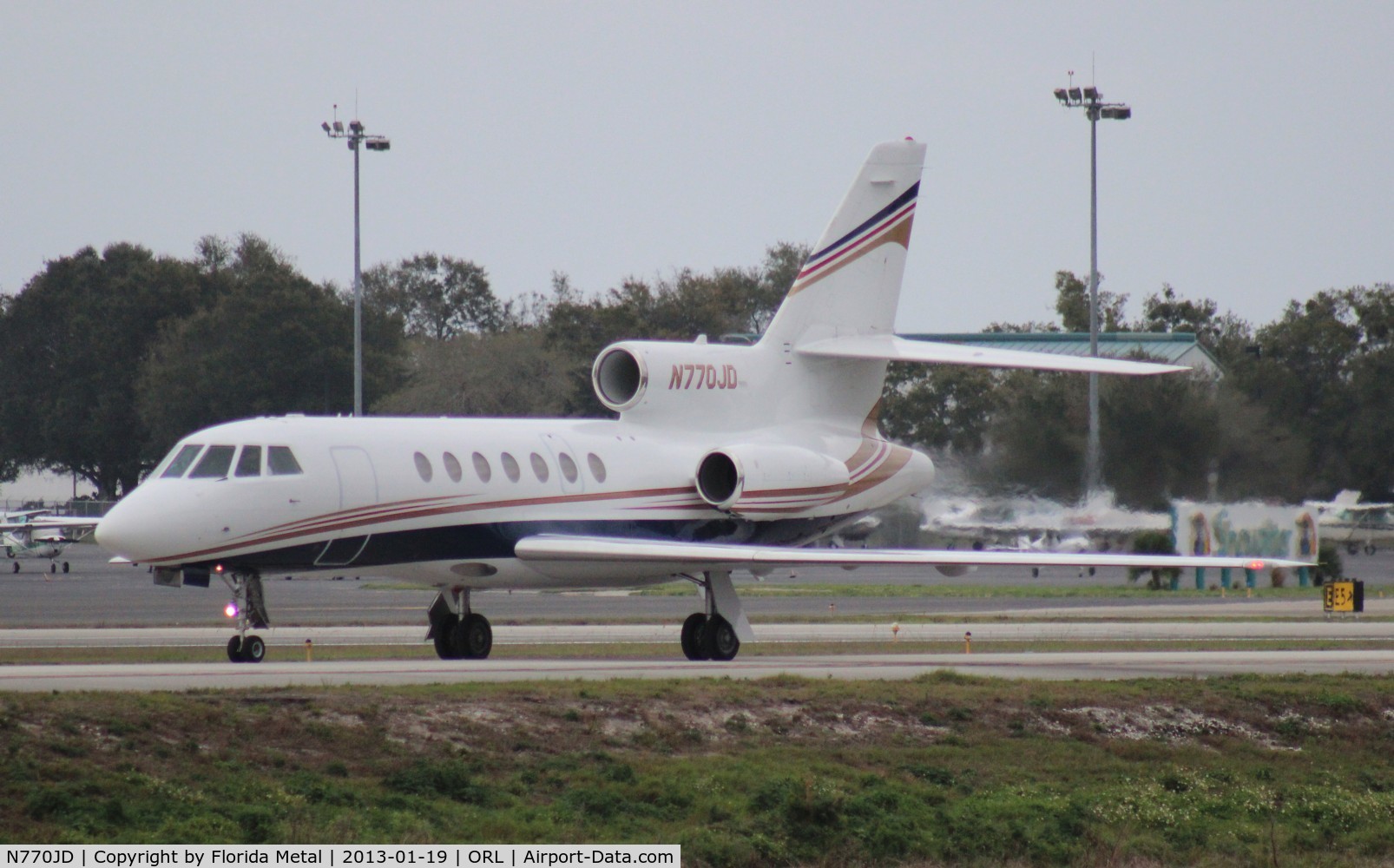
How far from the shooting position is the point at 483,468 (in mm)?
24266

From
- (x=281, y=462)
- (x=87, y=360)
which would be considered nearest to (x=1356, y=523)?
(x=281, y=462)

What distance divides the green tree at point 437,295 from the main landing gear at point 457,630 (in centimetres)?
10268

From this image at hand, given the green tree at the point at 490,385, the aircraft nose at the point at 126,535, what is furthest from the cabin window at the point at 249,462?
the green tree at the point at 490,385

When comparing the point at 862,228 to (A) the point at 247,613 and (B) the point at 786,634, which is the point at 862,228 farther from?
(A) the point at 247,613

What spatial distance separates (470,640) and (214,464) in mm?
4716

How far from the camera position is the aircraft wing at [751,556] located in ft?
76.5

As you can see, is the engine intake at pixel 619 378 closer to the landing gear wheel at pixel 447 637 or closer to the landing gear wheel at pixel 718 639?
the landing gear wheel at pixel 718 639

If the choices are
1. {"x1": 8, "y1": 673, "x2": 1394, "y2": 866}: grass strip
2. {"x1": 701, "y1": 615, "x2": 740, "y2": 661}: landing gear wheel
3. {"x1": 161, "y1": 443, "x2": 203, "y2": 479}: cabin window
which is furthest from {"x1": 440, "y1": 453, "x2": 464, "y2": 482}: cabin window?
{"x1": 8, "y1": 673, "x2": 1394, "y2": 866}: grass strip

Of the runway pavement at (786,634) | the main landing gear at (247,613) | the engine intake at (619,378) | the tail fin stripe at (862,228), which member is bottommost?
the runway pavement at (786,634)

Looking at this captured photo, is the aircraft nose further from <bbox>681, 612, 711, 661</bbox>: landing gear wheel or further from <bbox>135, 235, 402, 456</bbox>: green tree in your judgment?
<bbox>135, 235, 402, 456</bbox>: green tree

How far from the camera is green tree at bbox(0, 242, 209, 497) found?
92.8 meters

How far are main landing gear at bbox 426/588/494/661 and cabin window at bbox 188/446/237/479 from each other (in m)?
4.00

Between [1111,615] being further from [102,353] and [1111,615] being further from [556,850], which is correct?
[102,353]

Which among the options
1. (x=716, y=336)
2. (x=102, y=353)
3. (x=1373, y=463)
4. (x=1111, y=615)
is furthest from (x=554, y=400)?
(x=1111, y=615)
